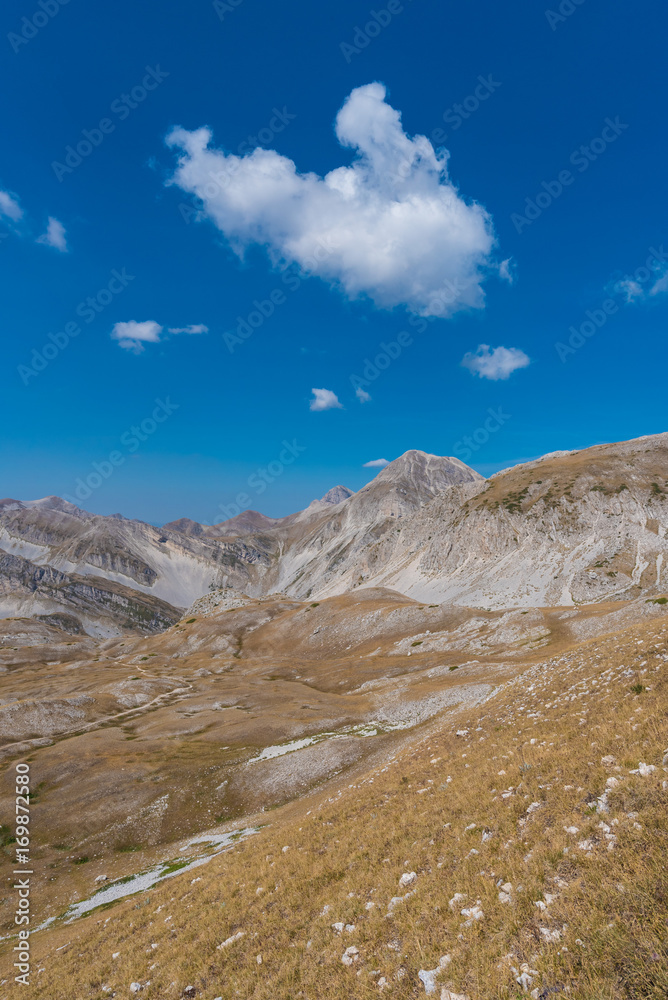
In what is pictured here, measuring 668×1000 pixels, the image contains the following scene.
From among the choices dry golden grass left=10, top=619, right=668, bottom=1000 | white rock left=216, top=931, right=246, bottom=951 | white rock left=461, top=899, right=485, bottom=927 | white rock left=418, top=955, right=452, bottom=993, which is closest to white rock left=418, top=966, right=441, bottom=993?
white rock left=418, top=955, right=452, bottom=993

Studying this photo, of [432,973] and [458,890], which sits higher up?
[432,973]

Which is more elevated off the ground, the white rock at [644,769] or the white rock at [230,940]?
the white rock at [644,769]

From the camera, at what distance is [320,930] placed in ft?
40.2

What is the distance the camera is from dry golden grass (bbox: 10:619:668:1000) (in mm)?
7836

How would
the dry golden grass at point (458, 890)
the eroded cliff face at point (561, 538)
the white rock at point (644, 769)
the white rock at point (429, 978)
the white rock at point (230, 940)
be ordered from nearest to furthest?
1. the dry golden grass at point (458, 890)
2. the white rock at point (429, 978)
3. the white rock at point (644, 769)
4. the white rock at point (230, 940)
5. the eroded cliff face at point (561, 538)

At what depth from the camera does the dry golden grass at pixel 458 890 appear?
25.7ft

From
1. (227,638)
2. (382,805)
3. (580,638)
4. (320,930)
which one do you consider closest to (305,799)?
(382,805)

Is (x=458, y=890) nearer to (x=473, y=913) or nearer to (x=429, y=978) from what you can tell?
(x=473, y=913)

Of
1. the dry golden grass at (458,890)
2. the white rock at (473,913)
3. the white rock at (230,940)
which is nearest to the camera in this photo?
the dry golden grass at (458,890)

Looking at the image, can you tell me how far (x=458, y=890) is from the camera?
10797 mm

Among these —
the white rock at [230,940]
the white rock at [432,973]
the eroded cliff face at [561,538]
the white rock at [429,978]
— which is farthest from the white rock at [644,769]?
Result: the eroded cliff face at [561,538]

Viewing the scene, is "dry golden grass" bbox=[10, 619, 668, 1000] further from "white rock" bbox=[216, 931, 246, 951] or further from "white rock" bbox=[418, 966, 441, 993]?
"white rock" bbox=[216, 931, 246, 951]

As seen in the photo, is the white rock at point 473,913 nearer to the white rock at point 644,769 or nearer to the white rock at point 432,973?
the white rock at point 432,973

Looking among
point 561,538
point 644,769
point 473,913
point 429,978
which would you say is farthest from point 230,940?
point 561,538
